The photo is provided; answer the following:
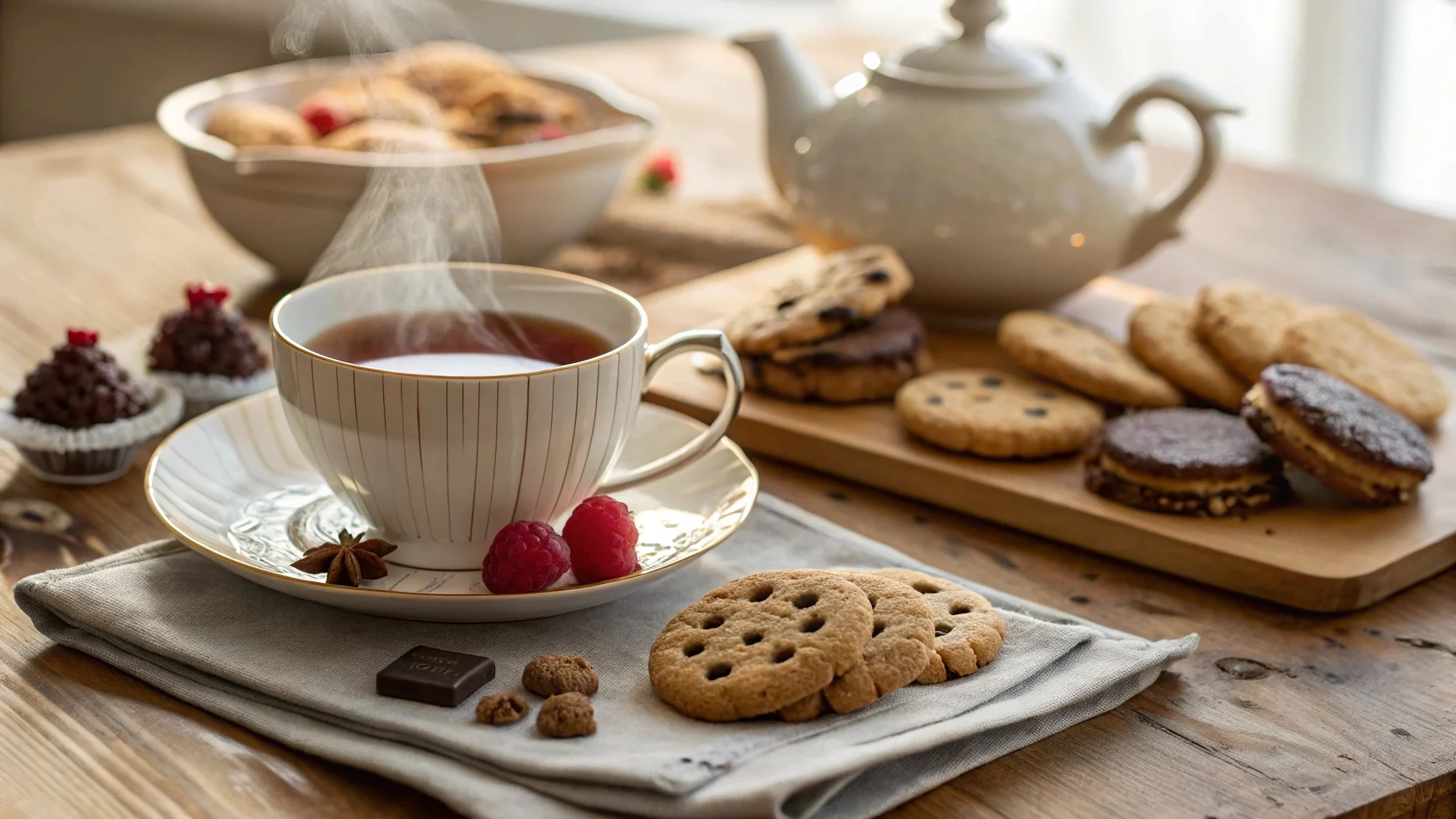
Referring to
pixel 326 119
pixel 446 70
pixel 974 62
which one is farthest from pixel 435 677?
pixel 446 70

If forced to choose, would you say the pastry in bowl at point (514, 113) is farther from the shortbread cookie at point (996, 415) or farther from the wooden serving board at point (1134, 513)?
→ the shortbread cookie at point (996, 415)

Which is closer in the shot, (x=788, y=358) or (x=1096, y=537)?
(x=1096, y=537)

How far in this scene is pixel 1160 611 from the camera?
104 centimetres

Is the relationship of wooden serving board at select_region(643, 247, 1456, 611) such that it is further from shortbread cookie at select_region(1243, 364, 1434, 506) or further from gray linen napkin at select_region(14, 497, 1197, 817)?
gray linen napkin at select_region(14, 497, 1197, 817)

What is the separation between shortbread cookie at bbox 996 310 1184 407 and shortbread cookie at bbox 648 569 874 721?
0.52m

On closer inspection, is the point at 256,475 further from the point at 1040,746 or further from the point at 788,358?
the point at 1040,746

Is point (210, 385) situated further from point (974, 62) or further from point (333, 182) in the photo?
point (974, 62)

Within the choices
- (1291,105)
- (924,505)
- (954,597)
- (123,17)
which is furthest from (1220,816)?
(123,17)

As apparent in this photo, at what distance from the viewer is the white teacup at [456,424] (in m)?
0.92

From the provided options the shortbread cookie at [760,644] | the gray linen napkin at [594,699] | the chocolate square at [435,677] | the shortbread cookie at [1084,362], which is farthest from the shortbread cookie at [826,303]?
the chocolate square at [435,677]

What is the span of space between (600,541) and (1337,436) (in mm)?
620

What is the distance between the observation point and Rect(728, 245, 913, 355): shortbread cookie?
51.9 inches

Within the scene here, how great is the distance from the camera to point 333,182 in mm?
1535

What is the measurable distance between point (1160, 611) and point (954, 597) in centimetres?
21
